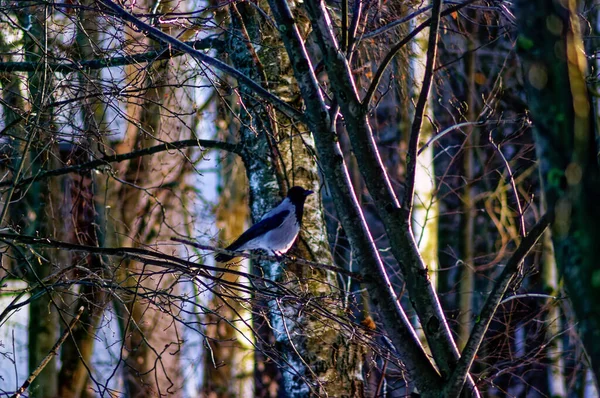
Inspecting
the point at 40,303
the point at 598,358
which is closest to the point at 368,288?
the point at 598,358

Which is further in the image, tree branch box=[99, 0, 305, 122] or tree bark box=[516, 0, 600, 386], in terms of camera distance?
tree branch box=[99, 0, 305, 122]

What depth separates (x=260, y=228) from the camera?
20.0 ft

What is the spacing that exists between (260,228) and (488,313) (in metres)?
3.36

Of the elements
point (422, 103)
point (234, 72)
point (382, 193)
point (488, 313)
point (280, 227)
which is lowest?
point (488, 313)

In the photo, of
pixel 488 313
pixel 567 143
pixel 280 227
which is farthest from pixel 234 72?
pixel 280 227

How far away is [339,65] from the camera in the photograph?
3.14m

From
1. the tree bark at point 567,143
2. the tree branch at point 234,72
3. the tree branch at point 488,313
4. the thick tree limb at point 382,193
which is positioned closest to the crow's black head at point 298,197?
the tree branch at point 234,72

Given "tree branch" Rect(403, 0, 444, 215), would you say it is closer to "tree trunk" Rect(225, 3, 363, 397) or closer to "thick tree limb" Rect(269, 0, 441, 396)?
"thick tree limb" Rect(269, 0, 441, 396)

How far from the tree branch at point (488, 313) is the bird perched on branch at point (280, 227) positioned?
2.80m

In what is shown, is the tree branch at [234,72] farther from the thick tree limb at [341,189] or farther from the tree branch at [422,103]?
the tree branch at [422,103]

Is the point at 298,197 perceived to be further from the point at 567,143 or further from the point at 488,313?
the point at 567,143

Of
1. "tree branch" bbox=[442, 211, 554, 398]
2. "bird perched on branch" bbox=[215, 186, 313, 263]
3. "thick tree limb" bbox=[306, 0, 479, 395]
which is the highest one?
"bird perched on branch" bbox=[215, 186, 313, 263]

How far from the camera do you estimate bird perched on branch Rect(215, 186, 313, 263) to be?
5.70 meters

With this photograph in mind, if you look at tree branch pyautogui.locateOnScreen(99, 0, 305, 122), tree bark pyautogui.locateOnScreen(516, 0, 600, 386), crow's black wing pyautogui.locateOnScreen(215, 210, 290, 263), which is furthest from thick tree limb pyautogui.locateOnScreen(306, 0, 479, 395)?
crow's black wing pyautogui.locateOnScreen(215, 210, 290, 263)
